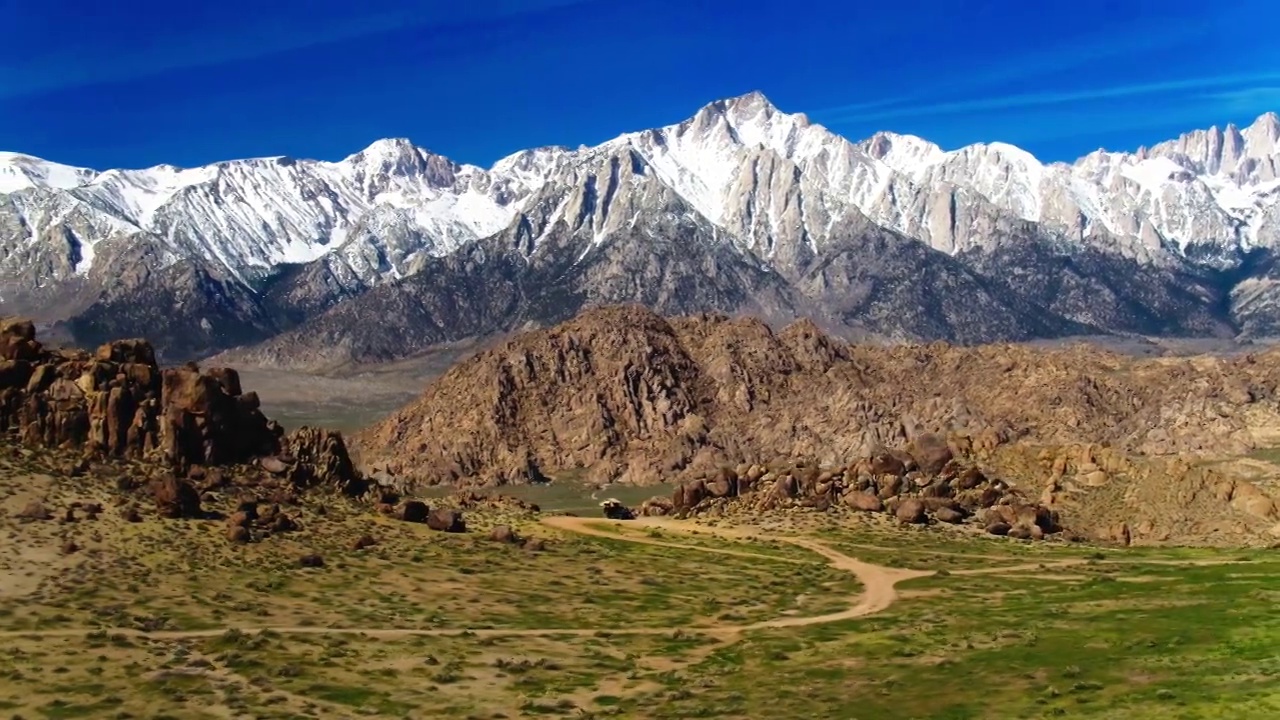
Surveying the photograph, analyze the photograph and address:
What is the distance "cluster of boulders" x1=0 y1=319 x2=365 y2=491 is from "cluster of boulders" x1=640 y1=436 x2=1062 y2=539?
111 ft

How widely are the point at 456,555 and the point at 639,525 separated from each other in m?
22.5

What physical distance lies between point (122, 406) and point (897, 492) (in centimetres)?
5114

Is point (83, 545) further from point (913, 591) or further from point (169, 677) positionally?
point (913, 591)

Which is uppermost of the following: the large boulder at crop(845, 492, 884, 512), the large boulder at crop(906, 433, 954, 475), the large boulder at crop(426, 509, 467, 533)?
the large boulder at crop(906, 433, 954, 475)

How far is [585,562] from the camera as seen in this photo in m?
73.9

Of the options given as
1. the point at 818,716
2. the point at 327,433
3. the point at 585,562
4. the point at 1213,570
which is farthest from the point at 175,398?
the point at 1213,570

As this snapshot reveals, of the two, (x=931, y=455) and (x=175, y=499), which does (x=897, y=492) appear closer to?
(x=931, y=455)

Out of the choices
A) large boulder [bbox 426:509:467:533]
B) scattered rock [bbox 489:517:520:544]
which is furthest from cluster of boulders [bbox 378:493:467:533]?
scattered rock [bbox 489:517:520:544]

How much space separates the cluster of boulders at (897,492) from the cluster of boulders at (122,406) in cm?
3377

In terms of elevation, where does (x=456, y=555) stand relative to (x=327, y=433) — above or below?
below

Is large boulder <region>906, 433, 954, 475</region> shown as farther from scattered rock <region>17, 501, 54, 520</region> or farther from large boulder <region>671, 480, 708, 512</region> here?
scattered rock <region>17, 501, 54, 520</region>

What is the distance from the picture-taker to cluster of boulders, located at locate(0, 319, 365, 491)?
2955 inches

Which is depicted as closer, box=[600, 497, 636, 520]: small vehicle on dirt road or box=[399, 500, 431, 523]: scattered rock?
box=[399, 500, 431, 523]: scattered rock

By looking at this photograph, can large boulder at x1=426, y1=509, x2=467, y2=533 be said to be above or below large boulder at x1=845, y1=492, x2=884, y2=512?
below
